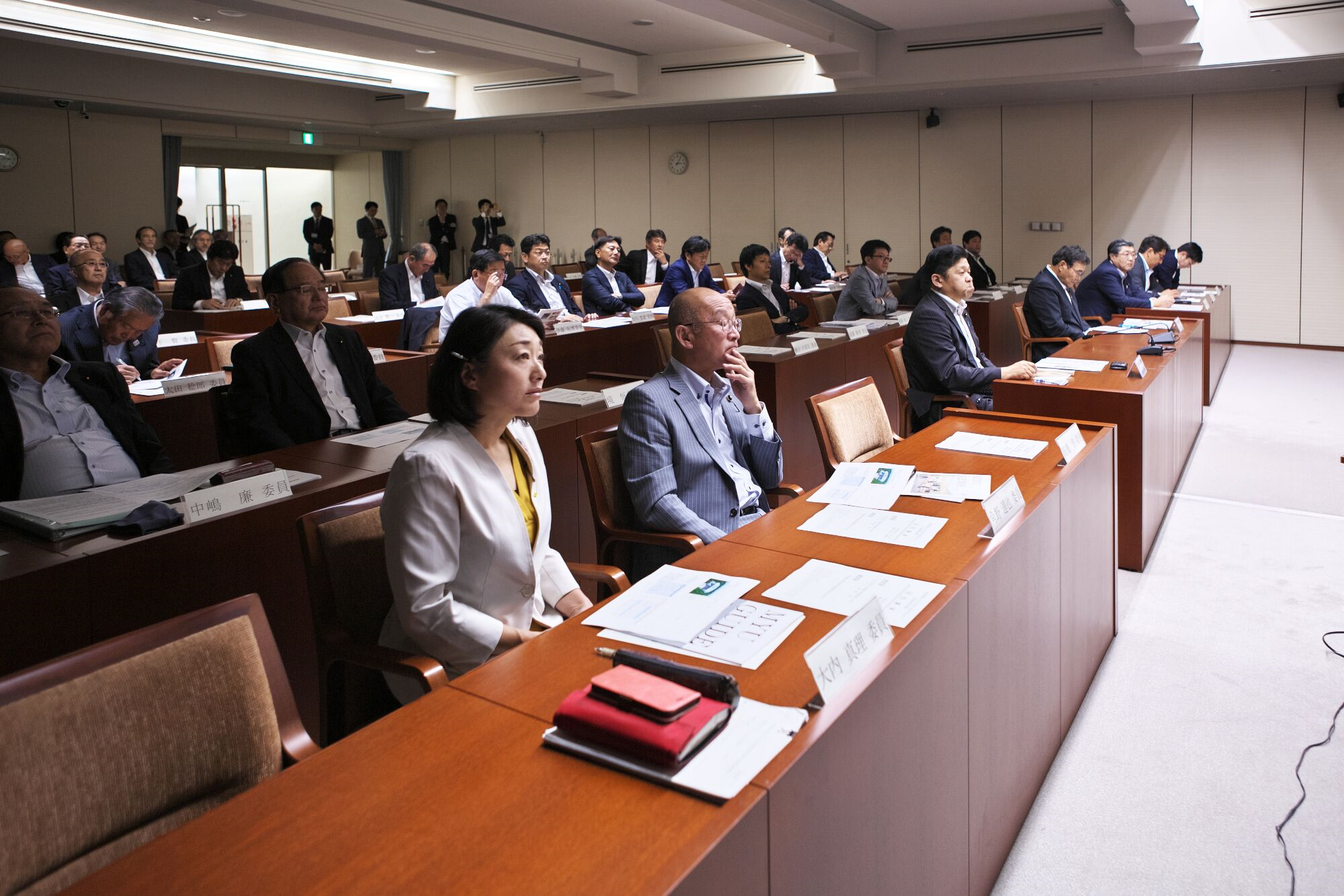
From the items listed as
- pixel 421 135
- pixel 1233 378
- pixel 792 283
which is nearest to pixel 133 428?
pixel 792 283

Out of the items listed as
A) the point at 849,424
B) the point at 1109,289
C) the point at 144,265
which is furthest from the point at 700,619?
the point at 144,265

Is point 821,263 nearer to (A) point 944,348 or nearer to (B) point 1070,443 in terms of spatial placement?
(A) point 944,348

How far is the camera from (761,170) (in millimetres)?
13500

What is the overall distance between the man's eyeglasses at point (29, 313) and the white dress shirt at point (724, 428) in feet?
5.96

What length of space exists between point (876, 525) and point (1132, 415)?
2137mm

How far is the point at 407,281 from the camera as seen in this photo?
887cm

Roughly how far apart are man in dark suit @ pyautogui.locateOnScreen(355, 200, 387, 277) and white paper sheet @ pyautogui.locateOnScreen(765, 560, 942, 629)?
14.1 meters

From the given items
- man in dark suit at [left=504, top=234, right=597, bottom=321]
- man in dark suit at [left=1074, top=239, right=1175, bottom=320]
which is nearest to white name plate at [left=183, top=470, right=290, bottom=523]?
man in dark suit at [left=504, top=234, right=597, bottom=321]

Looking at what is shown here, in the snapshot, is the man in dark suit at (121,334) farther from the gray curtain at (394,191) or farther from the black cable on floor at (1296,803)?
the gray curtain at (394,191)

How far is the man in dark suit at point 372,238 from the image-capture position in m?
15.1

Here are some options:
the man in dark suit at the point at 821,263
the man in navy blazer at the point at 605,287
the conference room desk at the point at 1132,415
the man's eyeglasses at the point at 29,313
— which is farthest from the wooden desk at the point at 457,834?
the man in dark suit at the point at 821,263

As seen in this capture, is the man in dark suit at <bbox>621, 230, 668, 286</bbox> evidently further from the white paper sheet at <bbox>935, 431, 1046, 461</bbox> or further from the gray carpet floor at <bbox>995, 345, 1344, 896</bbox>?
the white paper sheet at <bbox>935, 431, 1046, 461</bbox>

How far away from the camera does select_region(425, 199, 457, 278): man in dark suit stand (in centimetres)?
1566

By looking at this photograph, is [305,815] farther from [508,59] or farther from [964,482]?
[508,59]
